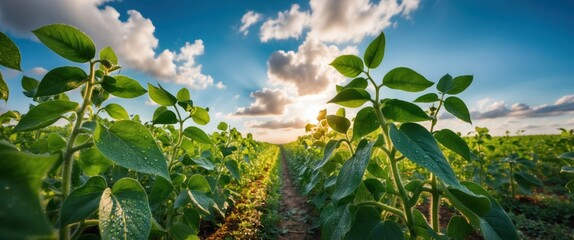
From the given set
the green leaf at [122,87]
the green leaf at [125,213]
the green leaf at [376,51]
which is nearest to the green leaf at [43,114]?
the green leaf at [122,87]

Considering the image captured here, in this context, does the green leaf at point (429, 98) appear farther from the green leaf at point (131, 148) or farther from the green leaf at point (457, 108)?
the green leaf at point (131, 148)

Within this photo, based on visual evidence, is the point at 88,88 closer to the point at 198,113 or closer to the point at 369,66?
the point at 198,113

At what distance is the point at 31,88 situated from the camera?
1.58 metres

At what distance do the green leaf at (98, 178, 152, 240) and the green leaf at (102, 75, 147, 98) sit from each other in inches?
15.2

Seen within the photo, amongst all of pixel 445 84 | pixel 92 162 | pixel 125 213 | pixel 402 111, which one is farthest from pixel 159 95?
pixel 445 84

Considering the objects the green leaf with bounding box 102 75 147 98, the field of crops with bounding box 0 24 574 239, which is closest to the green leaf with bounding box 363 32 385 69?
the field of crops with bounding box 0 24 574 239

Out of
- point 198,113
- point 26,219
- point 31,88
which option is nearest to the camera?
point 26,219

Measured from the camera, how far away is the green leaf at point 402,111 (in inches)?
50.4

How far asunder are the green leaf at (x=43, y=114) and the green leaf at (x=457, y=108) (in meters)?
1.67

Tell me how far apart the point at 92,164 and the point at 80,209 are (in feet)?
1.69

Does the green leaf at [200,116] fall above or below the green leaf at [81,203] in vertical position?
above

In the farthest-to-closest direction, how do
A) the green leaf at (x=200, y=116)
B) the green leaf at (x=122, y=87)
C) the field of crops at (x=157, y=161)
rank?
the green leaf at (x=200, y=116) → the green leaf at (x=122, y=87) → the field of crops at (x=157, y=161)

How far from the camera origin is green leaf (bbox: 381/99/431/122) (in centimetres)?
128

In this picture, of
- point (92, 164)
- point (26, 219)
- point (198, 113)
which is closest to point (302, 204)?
point (198, 113)
